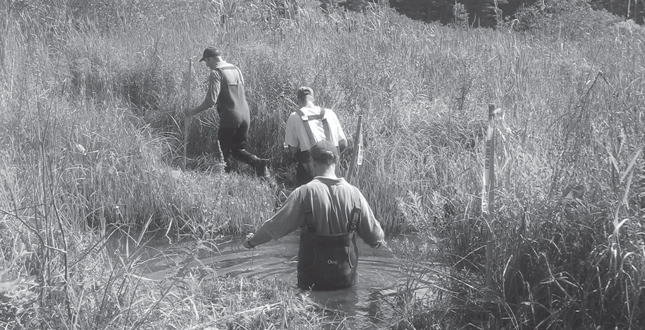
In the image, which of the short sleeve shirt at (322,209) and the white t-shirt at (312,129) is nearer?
the short sleeve shirt at (322,209)

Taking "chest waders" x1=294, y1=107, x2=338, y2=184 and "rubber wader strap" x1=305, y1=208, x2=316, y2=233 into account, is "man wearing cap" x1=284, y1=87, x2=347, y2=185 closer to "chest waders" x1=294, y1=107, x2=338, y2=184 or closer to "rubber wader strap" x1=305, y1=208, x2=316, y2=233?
"chest waders" x1=294, y1=107, x2=338, y2=184

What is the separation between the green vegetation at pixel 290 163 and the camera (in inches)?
169

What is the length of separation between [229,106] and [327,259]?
13.8 ft

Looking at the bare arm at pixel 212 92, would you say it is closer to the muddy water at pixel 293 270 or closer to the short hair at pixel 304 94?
the short hair at pixel 304 94

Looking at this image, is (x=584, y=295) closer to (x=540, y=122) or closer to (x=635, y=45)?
(x=540, y=122)

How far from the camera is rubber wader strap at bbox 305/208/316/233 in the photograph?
5273 millimetres

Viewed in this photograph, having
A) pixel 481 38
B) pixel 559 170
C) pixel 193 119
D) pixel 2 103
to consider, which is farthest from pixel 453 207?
pixel 481 38

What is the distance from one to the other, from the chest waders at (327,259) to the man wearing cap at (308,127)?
7.28ft

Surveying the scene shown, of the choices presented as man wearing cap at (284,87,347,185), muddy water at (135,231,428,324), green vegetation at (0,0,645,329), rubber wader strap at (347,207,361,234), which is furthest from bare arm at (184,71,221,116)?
rubber wader strap at (347,207,361,234)

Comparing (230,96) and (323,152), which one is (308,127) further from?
(323,152)

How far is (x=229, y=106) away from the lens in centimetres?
929

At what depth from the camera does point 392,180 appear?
825 cm

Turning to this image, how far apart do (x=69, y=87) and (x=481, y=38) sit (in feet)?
21.1

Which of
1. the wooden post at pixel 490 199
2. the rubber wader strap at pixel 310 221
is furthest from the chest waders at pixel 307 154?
the wooden post at pixel 490 199
